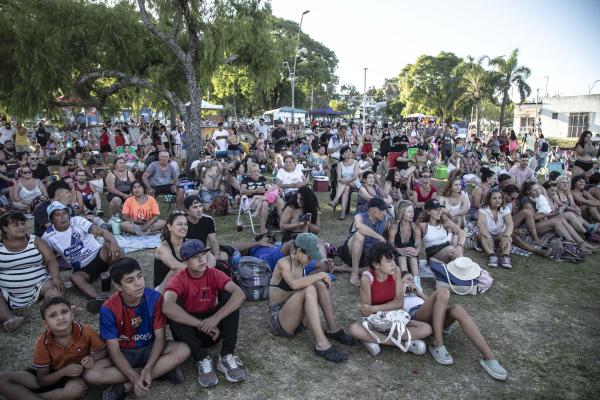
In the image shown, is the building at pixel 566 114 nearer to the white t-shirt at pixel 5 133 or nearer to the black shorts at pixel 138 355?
the white t-shirt at pixel 5 133

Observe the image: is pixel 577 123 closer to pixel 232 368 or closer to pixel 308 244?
pixel 308 244

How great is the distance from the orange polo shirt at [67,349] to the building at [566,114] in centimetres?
3238

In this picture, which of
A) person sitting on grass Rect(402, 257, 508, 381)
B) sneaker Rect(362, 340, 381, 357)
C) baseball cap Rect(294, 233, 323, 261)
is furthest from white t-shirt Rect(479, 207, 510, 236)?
baseball cap Rect(294, 233, 323, 261)

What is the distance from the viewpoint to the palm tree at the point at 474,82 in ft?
102

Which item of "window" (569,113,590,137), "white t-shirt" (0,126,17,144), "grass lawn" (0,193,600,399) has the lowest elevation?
"grass lawn" (0,193,600,399)

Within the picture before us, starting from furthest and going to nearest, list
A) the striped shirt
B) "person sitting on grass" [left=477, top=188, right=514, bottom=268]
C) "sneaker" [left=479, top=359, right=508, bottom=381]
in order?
"person sitting on grass" [left=477, top=188, right=514, bottom=268] < the striped shirt < "sneaker" [left=479, top=359, right=508, bottom=381]

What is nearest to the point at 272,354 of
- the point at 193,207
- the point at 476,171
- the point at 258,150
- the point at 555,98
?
the point at 193,207

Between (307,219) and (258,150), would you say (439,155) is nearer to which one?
(258,150)

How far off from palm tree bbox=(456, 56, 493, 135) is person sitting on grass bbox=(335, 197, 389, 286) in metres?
29.2

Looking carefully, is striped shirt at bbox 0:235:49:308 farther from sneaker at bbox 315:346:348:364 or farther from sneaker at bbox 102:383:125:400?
sneaker at bbox 315:346:348:364

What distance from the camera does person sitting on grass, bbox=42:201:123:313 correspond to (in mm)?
4648

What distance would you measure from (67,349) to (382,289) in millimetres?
2649

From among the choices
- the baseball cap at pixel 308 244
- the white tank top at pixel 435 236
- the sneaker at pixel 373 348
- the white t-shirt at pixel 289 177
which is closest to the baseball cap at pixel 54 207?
the baseball cap at pixel 308 244

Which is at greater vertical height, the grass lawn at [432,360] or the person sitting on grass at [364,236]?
the person sitting on grass at [364,236]
